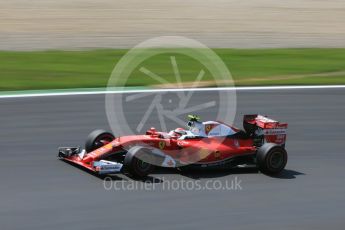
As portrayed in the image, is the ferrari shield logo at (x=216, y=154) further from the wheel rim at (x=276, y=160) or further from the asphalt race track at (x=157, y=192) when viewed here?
the wheel rim at (x=276, y=160)

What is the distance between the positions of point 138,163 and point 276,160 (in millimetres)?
2007

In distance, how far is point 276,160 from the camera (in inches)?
439

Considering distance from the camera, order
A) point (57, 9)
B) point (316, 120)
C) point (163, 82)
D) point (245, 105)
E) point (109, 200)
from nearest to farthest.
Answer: point (109, 200), point (316, 120), point (245, 105), point (163, 82), point (57, 9)

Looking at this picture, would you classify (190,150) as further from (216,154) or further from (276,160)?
(276,160)

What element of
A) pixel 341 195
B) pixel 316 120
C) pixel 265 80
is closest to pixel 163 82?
pixel 265 80

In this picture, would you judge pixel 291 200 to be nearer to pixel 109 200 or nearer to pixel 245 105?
pixel 109 200

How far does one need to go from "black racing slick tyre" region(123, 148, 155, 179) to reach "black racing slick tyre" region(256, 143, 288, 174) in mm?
1586

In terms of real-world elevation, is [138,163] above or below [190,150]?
below

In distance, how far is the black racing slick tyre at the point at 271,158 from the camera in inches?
434

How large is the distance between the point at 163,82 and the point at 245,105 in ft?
9.55

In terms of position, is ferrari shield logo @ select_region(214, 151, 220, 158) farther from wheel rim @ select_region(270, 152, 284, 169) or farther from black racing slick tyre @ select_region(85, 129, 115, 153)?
black racing slick tyre @ select_region(85, 129, 115, 153)

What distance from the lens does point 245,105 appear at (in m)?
16.2

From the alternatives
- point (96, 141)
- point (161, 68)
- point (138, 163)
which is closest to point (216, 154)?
point (138, 163)

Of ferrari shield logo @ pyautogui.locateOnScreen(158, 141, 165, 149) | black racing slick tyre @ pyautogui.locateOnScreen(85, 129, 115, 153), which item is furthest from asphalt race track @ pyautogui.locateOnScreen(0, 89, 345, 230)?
black racing slick tyre @ pyautogui.locateOnScreen(85, 129, 115, 153)
